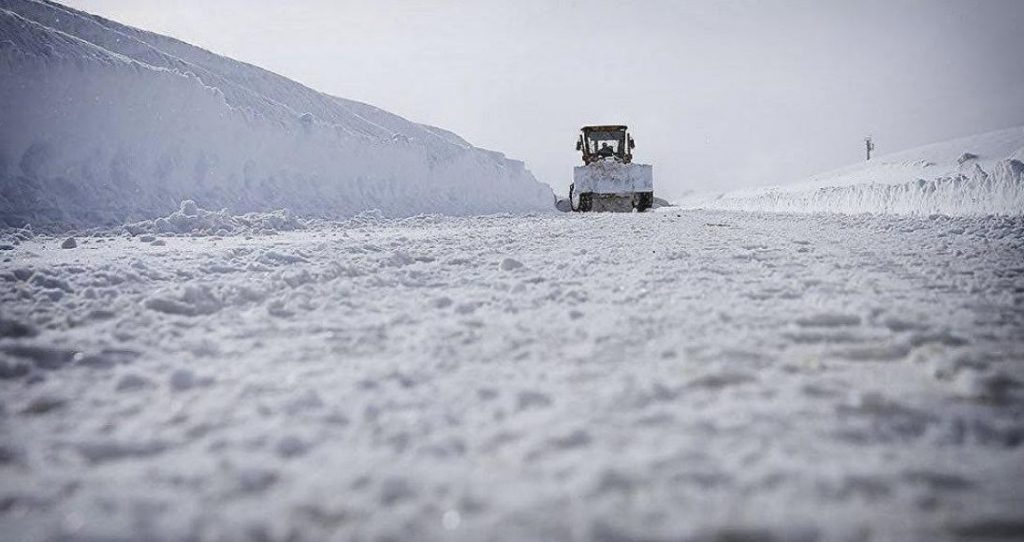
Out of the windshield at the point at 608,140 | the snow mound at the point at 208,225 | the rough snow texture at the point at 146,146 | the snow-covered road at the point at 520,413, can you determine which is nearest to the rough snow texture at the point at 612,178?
the windshield at the point at 608,140

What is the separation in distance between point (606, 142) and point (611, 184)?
304 centimetres

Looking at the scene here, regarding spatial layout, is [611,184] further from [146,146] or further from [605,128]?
[146,146]

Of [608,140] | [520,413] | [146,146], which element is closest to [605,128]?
[608,140]

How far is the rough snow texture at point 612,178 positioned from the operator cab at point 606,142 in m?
1.72

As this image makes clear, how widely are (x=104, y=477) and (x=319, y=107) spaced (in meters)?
30.6

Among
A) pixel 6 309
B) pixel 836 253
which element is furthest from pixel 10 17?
pixel 836 253

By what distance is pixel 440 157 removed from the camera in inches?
979

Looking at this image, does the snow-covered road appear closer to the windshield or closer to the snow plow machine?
the snow plow machine

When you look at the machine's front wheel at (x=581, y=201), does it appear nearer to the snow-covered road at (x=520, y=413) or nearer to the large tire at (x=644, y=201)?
the large tire at (x=644, y=201)

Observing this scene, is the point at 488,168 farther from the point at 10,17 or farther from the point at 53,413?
the point at 53,413

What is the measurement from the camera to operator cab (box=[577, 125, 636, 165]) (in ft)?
62.1

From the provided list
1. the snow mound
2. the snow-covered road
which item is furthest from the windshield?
the snow-covered road

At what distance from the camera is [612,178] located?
1708 centimetres

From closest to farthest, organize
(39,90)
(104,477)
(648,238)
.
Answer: (104,477) → (648,238) → (39,90)
